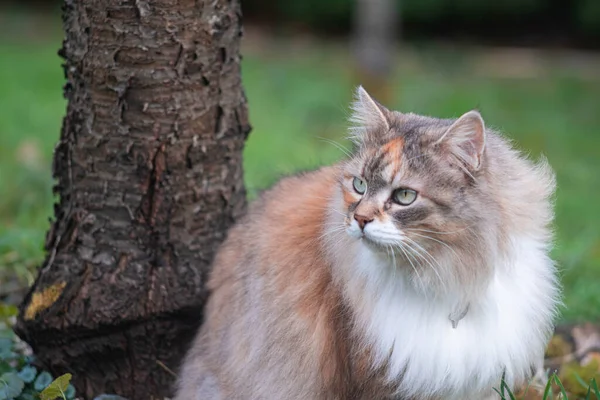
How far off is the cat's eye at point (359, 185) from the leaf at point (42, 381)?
1.59 metres

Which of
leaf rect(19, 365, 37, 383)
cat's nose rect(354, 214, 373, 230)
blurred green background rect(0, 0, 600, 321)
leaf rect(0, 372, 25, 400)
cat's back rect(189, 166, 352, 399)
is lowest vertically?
blurred green background rect(0, 0, 600, 321)

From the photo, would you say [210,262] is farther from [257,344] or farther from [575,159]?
[575,159]

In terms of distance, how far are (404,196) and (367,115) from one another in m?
0.42

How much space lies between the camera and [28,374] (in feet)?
11.1

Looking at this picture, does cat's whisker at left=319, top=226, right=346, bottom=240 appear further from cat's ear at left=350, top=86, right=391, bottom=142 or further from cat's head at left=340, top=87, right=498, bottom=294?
cat's ear at left=350, top=86, right=391, bottom=142

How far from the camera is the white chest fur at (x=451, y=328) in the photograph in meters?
2.78

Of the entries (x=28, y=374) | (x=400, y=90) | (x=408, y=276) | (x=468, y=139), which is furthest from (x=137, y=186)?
(x=400, y=90)

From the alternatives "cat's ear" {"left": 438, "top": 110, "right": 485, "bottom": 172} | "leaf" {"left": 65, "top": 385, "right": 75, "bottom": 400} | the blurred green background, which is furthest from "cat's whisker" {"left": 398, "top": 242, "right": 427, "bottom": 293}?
"leaf" {"left": 65, "top": 385, "right": 75, "bottom": 400}

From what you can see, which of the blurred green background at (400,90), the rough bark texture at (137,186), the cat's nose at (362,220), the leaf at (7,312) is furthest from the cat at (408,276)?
the leaf at (7,312)

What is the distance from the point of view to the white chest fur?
2.78 meters

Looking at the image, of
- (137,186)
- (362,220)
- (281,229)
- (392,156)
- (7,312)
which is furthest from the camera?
(7,312)

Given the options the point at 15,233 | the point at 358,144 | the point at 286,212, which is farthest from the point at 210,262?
→ the point at 15,233

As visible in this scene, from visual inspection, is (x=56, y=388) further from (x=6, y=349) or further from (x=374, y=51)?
(x=374, y=51)

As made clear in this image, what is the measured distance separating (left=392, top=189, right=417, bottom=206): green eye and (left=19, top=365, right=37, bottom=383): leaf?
178 cm
